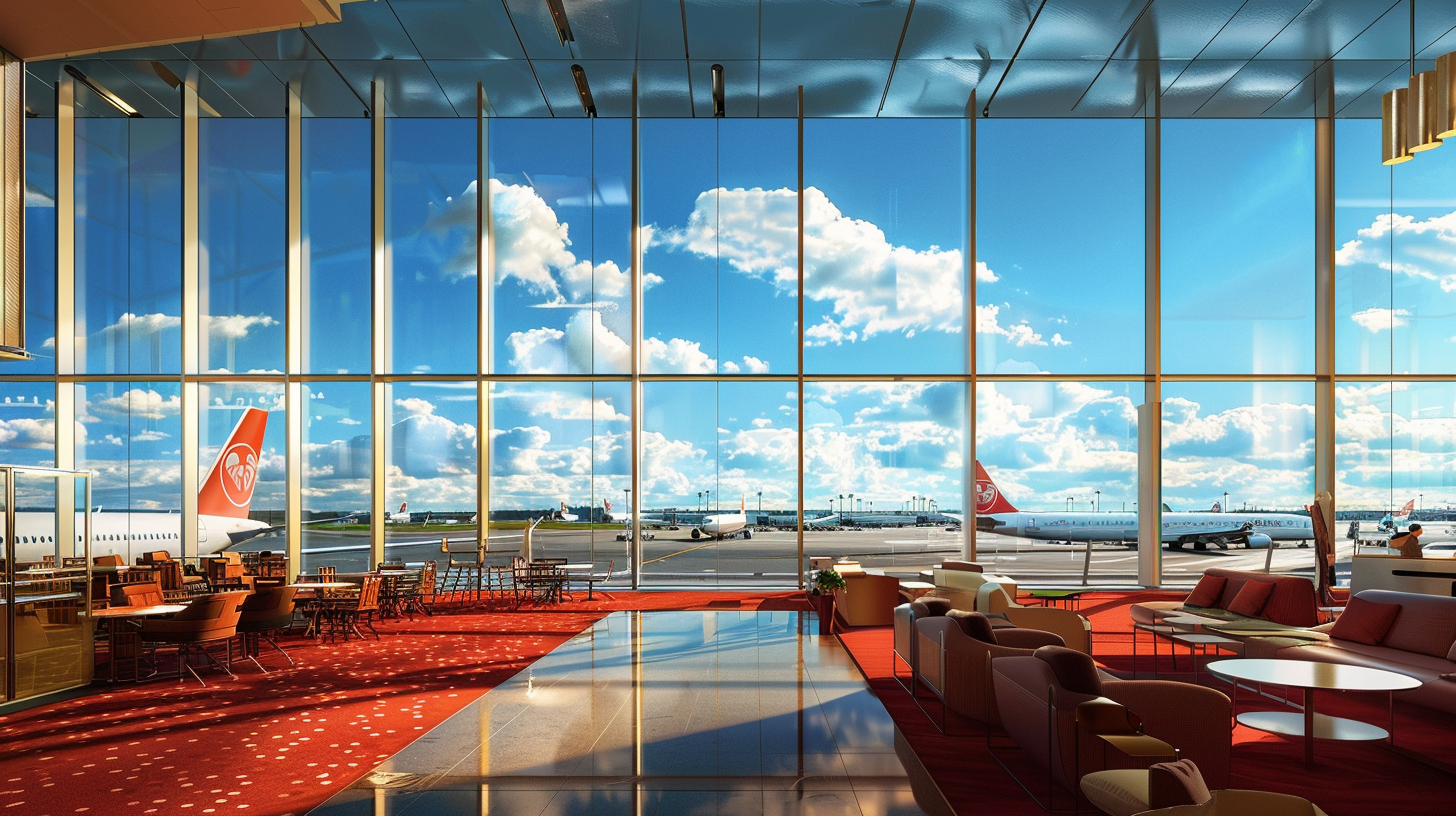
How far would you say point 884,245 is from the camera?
13.8 meters

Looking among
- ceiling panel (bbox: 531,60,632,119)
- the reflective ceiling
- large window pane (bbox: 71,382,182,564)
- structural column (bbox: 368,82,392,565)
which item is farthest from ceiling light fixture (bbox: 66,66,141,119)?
ceiling panel (bbox: 531,60,632,119)

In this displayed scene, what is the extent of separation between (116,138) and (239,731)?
1220 cm

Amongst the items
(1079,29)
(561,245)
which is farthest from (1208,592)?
(561,245)

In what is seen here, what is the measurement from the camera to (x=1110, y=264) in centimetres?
1359

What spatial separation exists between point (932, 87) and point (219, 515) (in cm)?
1274

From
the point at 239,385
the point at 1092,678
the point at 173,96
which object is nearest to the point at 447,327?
the point at 239,385

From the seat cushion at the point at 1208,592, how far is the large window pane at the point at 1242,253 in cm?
545

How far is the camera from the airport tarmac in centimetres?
1330

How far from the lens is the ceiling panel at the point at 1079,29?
10609 millimetres

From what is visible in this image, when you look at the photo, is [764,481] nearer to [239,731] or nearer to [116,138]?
[239,731]

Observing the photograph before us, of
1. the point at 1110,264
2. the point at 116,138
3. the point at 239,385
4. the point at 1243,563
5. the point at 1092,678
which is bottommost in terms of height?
the point at 1243,563

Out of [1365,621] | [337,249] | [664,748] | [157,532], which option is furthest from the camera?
[337,249]

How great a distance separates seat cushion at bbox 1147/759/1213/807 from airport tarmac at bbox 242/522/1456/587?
10.3 meters

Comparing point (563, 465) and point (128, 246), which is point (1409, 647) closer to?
point (563, 465)
